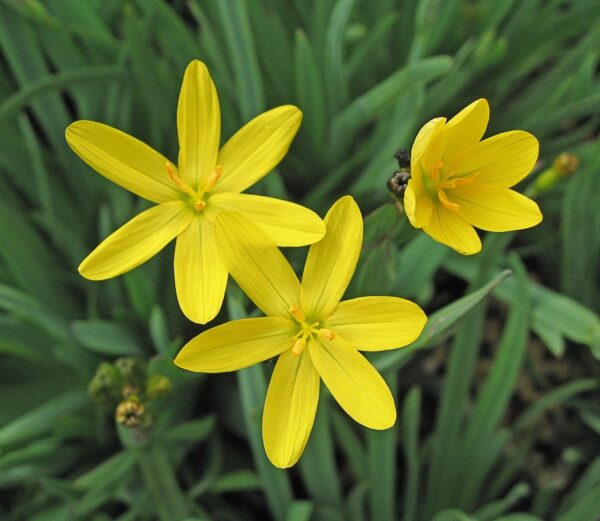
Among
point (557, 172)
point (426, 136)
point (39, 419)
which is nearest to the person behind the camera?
point (426, 136)

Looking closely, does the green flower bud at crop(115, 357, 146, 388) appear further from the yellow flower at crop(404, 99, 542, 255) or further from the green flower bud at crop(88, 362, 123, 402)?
the yellow flower at crop(404, 99, 542, 255)

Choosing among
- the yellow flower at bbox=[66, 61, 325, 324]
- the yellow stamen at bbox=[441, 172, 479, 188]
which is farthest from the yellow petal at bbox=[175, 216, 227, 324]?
the yellow stamen at bbox=[441, 172, 479, 188]

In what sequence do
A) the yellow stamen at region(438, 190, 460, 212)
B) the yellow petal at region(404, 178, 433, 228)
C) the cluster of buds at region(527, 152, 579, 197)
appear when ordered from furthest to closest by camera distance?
the cluster of buds at region(527, 152, 579, 197), the yellow stamen at region(438, 190, 460, 212), the yellow petal at region(404, 178, 433, 228)

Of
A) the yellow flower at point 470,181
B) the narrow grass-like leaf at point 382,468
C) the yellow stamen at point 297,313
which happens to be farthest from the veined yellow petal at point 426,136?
the narrow grass-like leaf at point 382,468

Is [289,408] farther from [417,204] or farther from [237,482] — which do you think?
[237,482]

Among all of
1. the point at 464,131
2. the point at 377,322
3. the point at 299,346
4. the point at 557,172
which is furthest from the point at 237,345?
the point at 557,172

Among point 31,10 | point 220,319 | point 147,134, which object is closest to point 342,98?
point 147,134
